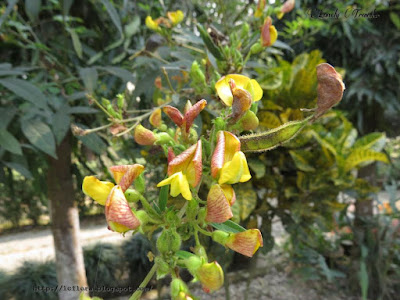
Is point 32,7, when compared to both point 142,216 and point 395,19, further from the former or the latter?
point 395,19

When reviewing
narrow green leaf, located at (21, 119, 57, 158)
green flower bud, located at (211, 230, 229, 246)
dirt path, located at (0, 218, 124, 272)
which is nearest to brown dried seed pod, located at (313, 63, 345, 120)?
green flower bud, located at (211, 230, 229, 246)

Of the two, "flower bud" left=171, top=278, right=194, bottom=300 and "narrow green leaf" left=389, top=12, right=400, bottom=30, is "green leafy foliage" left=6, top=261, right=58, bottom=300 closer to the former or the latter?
"flower bud" left=171, top=278, right=194, bottom=300

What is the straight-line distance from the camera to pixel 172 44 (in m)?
0.66

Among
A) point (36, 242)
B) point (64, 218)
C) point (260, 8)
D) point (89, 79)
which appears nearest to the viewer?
point (260, 8)

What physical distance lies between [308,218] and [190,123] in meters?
0.85

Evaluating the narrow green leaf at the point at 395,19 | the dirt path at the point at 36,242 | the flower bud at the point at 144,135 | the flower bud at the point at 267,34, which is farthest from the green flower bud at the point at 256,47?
the narrow green leaf at the point at 395,19

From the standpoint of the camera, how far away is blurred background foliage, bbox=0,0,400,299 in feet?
1.95

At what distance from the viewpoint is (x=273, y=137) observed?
20 cm

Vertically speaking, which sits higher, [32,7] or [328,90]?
[32,7]

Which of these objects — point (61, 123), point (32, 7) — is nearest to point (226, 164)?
point (61, 123)

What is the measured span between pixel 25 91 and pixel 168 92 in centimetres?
24

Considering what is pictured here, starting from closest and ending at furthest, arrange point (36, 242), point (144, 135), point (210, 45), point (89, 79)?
point (144, 135) → point (210, 45) → point (89, 79) → point (36, 242)

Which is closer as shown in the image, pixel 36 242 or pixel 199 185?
pixel 199 185

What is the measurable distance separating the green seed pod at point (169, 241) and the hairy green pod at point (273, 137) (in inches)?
2.7
